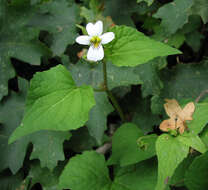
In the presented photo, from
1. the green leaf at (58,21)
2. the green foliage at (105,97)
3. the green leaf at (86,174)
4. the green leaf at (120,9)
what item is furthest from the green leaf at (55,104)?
the green leaf at (120,9)

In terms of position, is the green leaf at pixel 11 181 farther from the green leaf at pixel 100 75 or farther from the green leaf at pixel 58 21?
the green leaf at pixel 58 21

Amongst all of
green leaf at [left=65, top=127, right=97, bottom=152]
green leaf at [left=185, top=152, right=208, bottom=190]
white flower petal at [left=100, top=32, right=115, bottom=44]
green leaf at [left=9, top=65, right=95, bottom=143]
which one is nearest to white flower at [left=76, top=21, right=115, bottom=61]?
white flower petal at [left=100, top=32, right=115, bottom=44]

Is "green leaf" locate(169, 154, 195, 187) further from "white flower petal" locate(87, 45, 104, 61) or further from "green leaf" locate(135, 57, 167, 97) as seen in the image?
"white flower petal" locate(87, 45, 104, 61)

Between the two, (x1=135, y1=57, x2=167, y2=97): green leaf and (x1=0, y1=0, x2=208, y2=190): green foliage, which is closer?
(x1=0, y1=0, x2=208, y2=190): green foliage

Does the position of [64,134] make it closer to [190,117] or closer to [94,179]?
[94,179]

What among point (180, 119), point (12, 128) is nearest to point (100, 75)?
point (180, 119)

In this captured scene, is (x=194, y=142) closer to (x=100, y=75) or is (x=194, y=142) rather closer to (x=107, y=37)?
(x=107, y=37)
